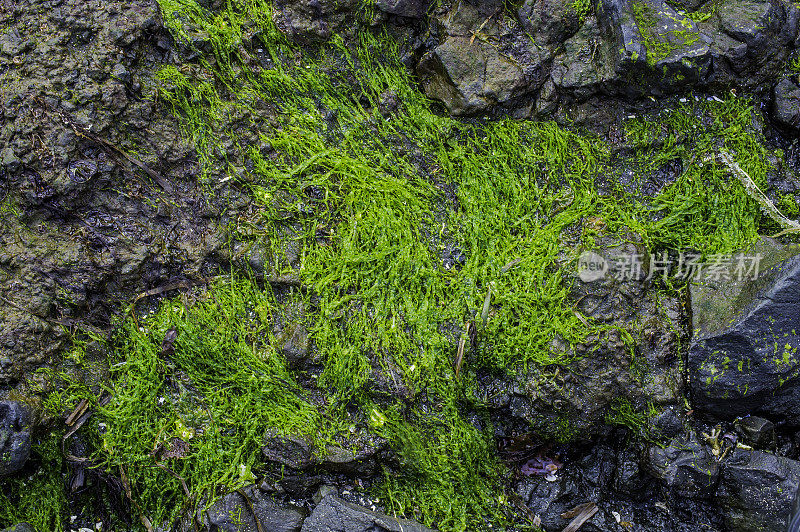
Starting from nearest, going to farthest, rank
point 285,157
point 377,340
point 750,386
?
point 750,386
point 377,340
point 285,157

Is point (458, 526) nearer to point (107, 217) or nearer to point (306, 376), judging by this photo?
point (306, 376)

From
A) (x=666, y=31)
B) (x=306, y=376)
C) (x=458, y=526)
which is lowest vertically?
(x=458, y=526)

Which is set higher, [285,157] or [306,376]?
[285,157]

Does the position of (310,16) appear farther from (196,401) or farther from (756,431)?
(756,431)

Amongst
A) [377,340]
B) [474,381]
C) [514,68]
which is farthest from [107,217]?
[514,68]

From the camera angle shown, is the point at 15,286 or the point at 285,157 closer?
the point at 15,286
